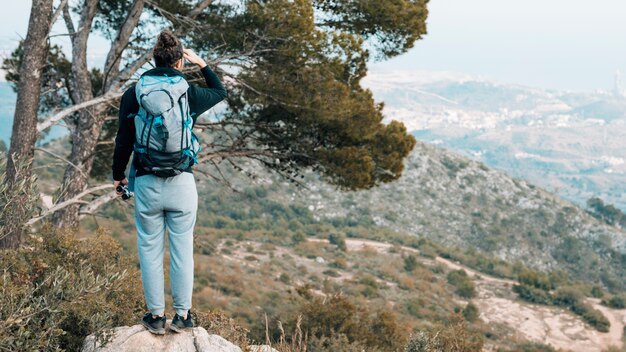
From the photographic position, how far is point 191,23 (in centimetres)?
939

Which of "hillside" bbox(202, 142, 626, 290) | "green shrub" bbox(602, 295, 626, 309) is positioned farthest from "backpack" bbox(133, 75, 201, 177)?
"hillside" bbox(202, 142, 626, 290)

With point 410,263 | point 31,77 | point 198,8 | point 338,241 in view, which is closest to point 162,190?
point 31,77

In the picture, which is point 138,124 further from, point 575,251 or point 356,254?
point 575,251

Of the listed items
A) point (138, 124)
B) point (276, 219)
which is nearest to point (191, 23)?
point (138, 124)

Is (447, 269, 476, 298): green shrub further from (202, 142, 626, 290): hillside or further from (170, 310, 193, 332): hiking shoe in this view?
(170, 310, 193, 332): hiking shoe

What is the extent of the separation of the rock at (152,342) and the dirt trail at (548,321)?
845 inches

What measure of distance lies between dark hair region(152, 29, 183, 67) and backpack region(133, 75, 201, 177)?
0.14 m

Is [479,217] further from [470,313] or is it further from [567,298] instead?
[470,313]

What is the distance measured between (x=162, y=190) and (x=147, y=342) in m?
1.16

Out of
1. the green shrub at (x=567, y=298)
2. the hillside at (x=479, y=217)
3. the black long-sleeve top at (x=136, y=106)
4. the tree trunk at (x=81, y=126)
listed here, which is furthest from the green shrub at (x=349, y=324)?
the hillside at (x=479, y=217)

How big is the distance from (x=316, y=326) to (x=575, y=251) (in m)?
49.6

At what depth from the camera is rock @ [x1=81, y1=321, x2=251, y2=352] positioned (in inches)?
164

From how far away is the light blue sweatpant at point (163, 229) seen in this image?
13.1 ft

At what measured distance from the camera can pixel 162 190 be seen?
3986 millimetres
